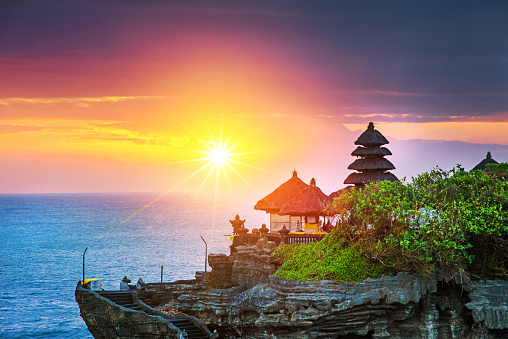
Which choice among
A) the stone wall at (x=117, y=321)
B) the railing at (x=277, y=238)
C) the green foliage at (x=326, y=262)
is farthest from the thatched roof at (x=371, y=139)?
the stone wall at (x=117, y=321)

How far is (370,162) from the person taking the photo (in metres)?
40.5

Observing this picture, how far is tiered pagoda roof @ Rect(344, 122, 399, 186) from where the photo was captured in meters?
40.3

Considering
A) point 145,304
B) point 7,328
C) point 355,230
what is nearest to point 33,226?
point 7,328

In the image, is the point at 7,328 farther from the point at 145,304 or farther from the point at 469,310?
the point at 469,310

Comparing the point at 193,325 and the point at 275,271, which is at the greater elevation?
the point at 275,271

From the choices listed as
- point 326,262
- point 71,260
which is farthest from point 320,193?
point 71,260

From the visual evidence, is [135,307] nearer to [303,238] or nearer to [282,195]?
[303,238]

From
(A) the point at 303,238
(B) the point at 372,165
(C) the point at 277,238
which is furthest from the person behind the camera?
(B) the point at 372,165

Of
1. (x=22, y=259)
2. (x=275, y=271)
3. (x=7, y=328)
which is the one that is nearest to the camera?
(x=275, y=271)

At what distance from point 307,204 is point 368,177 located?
503 centimetres

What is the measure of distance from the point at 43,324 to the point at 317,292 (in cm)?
4288

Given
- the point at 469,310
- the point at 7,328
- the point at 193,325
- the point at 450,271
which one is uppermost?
the point at 450,271

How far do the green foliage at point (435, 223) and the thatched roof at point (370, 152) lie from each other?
6.19m

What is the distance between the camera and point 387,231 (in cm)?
3344
